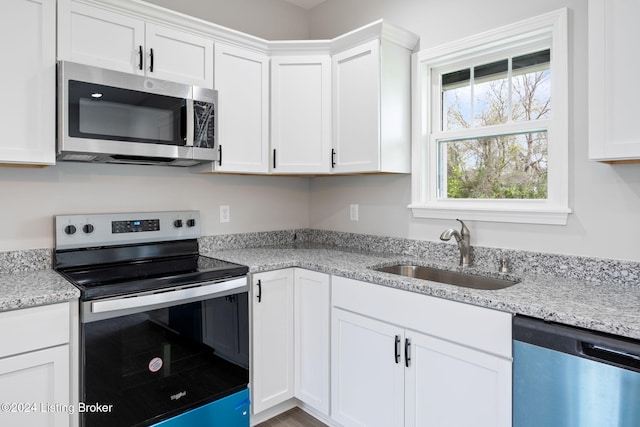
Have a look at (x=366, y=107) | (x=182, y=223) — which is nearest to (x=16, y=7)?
(x=182, y=223)

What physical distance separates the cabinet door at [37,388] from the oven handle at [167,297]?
0.67 ft

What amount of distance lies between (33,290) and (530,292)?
1.92m

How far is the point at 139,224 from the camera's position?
7.50ft

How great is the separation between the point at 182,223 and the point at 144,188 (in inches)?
11.7

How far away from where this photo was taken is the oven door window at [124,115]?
1.80 meters

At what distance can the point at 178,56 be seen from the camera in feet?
7.06

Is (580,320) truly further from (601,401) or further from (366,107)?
(366,107)

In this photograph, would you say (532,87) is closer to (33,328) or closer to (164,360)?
(164,360)

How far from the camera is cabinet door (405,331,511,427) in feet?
4.78

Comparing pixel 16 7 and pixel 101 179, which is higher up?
pixel 16 7

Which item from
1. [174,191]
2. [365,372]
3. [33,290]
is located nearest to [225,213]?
[174,191]

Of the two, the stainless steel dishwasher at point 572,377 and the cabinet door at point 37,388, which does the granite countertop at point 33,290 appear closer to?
the cabinet door at point 37,388

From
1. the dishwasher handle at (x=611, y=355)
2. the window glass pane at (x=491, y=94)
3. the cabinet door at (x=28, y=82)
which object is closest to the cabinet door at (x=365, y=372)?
the dishwasher handle at (x=611, y=355)

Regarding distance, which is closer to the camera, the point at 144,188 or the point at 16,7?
the point at 16,7
